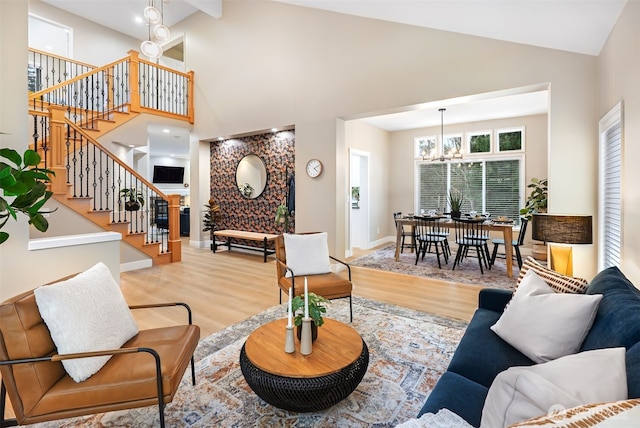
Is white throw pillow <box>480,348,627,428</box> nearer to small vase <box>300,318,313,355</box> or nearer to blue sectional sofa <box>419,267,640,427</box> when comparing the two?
blue sectional sofa <box>419,267,640,427</box>

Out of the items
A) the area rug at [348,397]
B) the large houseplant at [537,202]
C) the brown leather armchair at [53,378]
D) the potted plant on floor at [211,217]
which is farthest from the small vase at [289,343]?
the potted plant on floor at [211,217]

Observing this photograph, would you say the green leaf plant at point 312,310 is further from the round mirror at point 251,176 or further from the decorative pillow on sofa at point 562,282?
the round mirror at point 251,176

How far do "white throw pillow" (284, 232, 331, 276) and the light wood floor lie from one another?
2.22 feet

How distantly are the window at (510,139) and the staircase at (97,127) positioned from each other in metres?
7.05

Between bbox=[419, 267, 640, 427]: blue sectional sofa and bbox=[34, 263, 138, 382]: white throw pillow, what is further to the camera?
bbox=[34, 263, 138, 382]: white throw pillow

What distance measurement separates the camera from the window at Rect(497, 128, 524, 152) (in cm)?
667

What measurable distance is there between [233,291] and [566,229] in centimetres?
382

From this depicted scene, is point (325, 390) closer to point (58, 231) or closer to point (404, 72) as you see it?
point (404, 72)

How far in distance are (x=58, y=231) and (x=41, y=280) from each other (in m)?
2.38

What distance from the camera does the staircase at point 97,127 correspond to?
492 centimetres

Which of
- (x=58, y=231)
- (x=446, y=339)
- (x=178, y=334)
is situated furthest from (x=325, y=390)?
(x=58, y=231)

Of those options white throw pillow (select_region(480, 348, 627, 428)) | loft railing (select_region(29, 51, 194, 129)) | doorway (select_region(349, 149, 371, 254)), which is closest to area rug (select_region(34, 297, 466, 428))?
white throw pillow (select_region(480, 348, 627, 428))

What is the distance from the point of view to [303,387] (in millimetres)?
1608

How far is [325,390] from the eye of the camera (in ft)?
5.35
